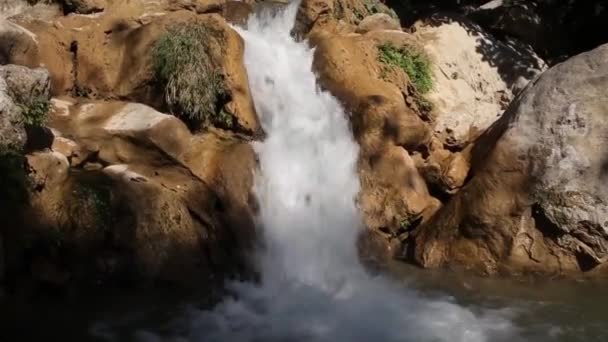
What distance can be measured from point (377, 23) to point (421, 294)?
20.7 feet

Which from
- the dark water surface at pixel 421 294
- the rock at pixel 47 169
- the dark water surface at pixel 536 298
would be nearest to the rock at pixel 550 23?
the dark water surface at pixel 536 298

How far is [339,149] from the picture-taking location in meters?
12.0

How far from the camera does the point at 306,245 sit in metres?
10.8

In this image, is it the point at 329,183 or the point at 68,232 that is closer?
the point at 68,232

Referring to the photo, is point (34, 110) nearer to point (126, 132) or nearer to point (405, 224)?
point (126, 132)

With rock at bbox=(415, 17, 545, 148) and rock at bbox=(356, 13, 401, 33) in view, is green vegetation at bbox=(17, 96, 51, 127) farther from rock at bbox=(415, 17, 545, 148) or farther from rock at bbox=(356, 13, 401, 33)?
rock at bbox=(356, 13, 401, 33)

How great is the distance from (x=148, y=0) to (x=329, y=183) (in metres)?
4.31

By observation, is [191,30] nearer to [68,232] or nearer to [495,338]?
[68,232]

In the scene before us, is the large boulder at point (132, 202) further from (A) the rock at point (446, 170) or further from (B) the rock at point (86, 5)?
(A) the rock at point (446, 170)

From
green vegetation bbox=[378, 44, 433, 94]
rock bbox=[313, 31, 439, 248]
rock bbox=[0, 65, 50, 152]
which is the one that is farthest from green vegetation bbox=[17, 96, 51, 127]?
green vegetation bbox=[378, 44, 433, 94]

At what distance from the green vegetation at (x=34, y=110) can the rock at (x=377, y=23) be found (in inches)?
264

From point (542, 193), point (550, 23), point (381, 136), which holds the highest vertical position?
point (550, 23)

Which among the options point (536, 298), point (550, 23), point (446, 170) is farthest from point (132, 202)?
point (550, 23)

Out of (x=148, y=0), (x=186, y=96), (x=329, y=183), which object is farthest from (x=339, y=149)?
(x=148, y=0)
